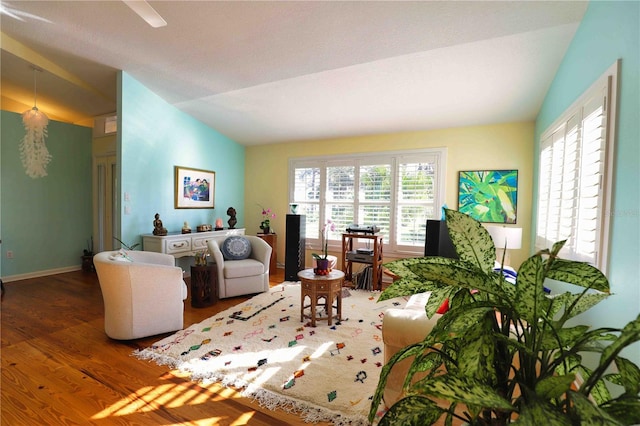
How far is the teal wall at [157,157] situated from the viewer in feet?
12.6

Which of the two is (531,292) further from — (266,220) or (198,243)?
(266,220)

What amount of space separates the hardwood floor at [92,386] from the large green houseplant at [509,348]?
1.39m

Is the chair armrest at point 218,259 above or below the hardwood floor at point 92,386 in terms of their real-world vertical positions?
above

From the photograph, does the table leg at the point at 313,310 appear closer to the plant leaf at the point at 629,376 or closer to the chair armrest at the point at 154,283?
the chair armrest at the point at 154,283

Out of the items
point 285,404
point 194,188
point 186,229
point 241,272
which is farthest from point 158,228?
point 285,404

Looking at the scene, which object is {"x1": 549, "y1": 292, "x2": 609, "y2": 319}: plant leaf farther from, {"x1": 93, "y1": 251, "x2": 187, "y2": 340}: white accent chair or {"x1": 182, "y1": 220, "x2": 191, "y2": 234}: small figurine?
{"x1": 182, "y1": 220, "x2": 191, "y2": 234}: small figurine

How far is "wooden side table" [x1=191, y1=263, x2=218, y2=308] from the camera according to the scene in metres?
3.45

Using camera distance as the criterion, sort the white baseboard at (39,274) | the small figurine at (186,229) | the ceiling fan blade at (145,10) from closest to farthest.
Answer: the ceiling fan blade at (145,10)
the white baseboard at (39,274)
the small figurine at (186,229)

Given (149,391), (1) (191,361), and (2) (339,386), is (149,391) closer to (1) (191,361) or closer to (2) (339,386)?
(1) (191,361)

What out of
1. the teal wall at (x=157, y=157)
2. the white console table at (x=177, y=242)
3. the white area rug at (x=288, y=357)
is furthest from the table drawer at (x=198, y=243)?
the white area rug at (x=288, y=357)

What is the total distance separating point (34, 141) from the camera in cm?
407

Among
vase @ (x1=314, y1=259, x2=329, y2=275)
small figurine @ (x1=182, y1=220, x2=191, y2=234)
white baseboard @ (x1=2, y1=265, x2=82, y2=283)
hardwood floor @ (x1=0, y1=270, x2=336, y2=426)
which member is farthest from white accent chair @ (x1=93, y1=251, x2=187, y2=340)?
white baseboard @ (x1=2, y1=265, x2=82, y2=283)

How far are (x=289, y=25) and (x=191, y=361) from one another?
2.96m

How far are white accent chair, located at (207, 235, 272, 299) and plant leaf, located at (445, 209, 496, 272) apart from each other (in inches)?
133
